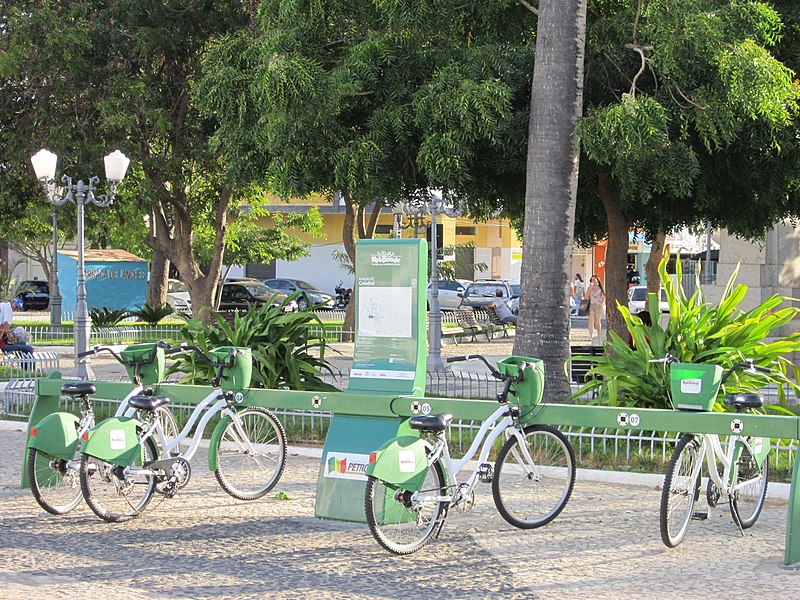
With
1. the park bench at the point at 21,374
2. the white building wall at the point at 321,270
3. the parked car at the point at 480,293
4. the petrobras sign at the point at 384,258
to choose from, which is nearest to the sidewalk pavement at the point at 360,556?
the petrobras sign at the point at 384,258

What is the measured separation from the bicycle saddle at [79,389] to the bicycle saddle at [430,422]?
2539mm

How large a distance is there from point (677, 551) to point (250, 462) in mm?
3199

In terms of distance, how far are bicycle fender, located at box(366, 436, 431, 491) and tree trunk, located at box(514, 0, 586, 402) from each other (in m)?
4.57

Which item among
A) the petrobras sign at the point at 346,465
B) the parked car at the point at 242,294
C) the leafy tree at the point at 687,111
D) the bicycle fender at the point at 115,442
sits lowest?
the petrobras sign at the point at 346,465

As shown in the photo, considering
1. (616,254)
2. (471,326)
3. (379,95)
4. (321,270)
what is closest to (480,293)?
(471,326)

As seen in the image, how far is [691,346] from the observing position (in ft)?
32.9

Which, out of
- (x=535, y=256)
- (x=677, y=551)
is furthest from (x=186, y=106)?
(x=677, y=551)

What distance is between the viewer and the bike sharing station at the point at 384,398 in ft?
24.5

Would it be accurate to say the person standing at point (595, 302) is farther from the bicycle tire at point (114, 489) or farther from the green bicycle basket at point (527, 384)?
the bicycle tire at point (114, 489)

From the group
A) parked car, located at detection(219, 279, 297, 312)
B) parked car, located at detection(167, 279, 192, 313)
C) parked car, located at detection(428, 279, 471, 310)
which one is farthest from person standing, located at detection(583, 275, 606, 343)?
parked car, located at detection(219, 279, 297, 312)

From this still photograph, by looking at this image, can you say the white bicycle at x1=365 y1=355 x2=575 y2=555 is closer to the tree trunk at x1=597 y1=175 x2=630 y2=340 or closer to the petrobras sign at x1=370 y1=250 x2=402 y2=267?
the petrobras sign at x1=370 y1=250 x2=402 y2=267

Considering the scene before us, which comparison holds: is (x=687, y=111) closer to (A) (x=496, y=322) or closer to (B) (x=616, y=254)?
(B) (x=616, y=254)

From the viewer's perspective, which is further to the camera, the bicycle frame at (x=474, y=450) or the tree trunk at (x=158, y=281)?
the tree trunk at (x=158, y=281)

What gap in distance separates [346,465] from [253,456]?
1254 mm
